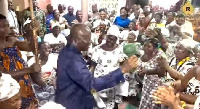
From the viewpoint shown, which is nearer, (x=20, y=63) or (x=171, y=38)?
(x=20, y=63)

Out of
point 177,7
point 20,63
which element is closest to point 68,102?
point 20,63

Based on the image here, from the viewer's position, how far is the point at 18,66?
8.29ft

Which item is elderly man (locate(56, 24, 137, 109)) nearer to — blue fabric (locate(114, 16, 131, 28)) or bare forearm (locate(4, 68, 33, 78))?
bare forearm (locate(4, 68, 33, 78))

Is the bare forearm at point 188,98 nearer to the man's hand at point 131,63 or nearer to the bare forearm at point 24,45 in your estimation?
the man's hand at point 131,63

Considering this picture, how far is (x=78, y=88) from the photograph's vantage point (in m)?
2.32

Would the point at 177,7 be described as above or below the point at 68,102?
above

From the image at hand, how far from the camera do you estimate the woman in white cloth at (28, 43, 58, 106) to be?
3.43 metres

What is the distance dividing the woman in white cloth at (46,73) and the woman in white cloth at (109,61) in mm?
642

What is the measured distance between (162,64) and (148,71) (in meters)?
0.46

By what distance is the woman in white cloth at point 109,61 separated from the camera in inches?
157

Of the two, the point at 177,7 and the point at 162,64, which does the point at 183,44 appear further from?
the point at 177,7

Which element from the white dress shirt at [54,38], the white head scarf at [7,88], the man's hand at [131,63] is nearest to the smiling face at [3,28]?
the white head scarf at [7,88]

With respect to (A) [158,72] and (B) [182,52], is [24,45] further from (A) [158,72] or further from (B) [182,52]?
(B) [182,52]

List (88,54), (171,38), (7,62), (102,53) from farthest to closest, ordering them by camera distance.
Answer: (171,38)
(88,54)
(102,53)
(7,62)
